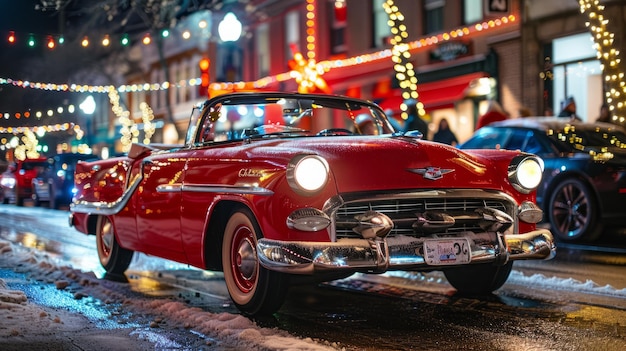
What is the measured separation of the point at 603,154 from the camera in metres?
11.0

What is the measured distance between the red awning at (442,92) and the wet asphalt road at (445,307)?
519 inches

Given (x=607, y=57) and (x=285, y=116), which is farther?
(x=607, y=57)

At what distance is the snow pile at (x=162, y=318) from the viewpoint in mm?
5215

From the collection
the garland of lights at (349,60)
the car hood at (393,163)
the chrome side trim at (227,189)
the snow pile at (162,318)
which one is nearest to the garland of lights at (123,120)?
the garland of lights at (349,60)

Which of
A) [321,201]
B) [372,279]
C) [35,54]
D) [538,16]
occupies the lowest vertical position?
[372,279]

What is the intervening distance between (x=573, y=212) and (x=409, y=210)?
598 centimetres

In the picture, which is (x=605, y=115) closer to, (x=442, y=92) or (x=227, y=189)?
(x=442, y=92)

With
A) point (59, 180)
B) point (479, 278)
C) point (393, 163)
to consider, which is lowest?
point (479, 278)

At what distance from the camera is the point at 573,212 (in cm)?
1130

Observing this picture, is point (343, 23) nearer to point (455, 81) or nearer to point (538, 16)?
point (455, 81)

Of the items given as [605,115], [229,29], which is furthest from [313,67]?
[605,115]

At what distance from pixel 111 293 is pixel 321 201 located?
2485mm

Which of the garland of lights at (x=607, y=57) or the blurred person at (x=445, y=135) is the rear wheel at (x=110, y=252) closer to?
the blurred person at (x=445, y=135)

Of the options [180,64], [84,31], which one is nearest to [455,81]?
[84,31]
